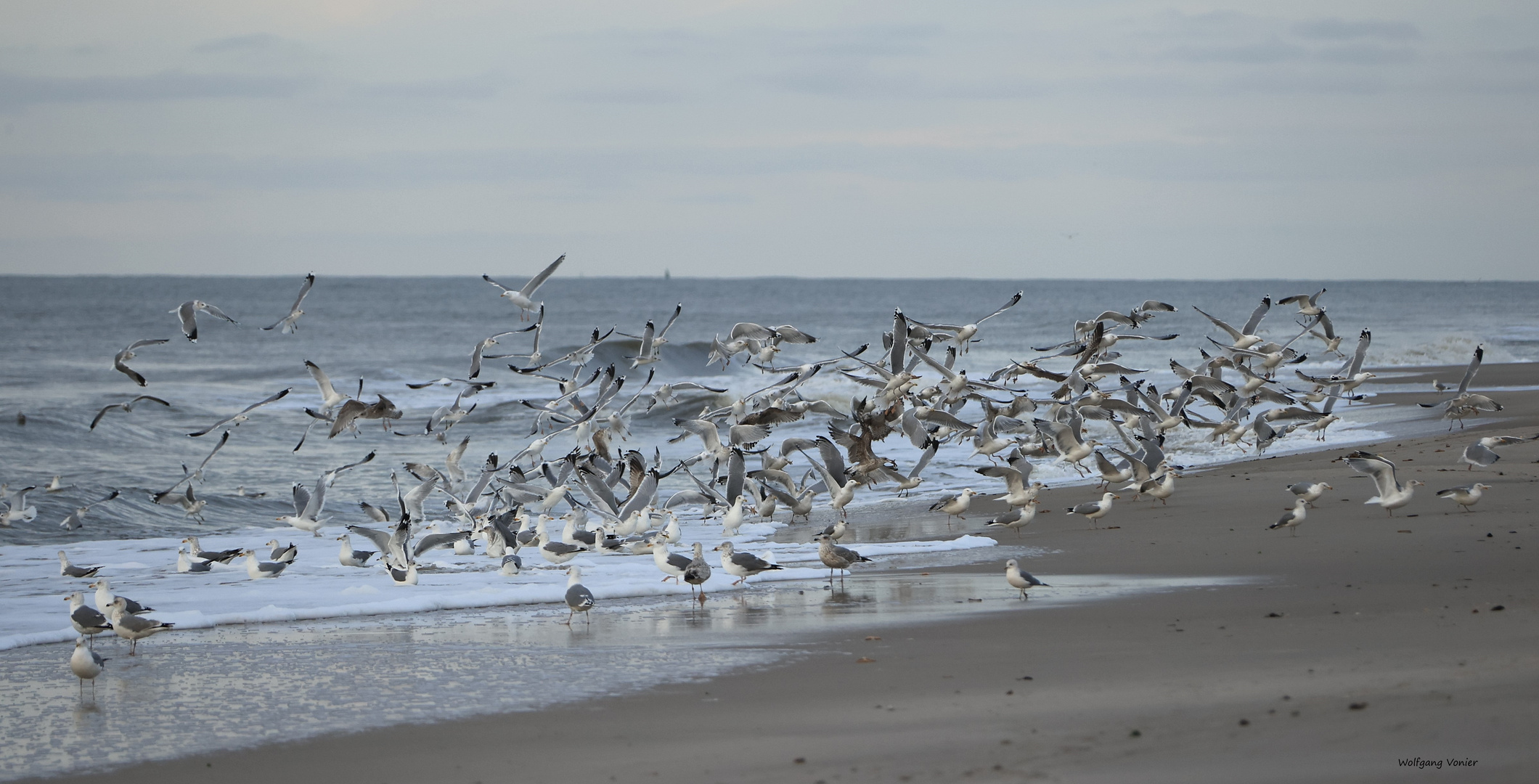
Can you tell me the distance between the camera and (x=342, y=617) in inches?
364

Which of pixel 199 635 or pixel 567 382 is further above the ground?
pixel 567 382

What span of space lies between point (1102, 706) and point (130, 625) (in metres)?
5.77

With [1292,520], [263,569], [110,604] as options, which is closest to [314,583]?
[263,569]

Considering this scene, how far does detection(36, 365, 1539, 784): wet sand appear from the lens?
4.73 m

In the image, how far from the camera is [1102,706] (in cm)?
547

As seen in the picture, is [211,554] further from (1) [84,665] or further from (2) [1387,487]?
(2) [1387,487]

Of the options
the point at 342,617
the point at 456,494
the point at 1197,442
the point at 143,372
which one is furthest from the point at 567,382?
the point at 143,372

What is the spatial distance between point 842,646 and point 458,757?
248 cm

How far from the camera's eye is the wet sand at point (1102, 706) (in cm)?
473

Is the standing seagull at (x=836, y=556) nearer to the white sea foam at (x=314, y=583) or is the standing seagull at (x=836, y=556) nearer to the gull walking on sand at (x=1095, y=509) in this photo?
the white sea foam at (x=314, y=583)

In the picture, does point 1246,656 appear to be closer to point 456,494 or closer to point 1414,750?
point 1414,750

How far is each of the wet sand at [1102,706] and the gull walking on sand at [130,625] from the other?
2.57 metres

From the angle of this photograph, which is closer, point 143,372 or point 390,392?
point 390,392

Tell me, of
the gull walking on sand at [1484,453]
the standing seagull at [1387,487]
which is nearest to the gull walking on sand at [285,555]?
the standing seagull at [1387,487]
